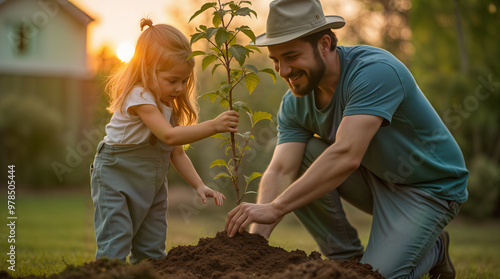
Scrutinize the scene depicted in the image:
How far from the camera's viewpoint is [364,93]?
2557mm

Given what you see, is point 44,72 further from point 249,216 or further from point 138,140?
point 249,216

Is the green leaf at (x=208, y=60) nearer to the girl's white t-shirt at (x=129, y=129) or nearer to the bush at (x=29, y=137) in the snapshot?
the girl's white t-shirt at (x=129, y=129)

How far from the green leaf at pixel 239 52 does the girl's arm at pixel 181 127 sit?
27 centimetres

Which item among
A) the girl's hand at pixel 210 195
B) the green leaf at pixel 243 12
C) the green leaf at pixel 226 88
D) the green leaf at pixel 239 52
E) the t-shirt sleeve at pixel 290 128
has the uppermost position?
the green leaf at pixel 243 12

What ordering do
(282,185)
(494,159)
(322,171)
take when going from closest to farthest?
(322,171)
(282,185)
(494,159)

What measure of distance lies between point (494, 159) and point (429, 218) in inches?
325

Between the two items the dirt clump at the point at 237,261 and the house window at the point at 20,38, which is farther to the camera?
the house window at the point at 20,38

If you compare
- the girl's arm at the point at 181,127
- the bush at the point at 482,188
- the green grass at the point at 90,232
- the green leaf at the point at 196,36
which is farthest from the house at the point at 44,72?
the green leaf at the point at 196,36

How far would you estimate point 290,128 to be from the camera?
3.36 metres

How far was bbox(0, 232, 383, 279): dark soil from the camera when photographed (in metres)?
1.79

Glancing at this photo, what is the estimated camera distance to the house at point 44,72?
Result: 11.4 metres

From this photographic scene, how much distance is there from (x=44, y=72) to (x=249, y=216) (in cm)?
1346

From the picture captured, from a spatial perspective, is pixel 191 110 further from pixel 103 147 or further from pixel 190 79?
pixel 103 147

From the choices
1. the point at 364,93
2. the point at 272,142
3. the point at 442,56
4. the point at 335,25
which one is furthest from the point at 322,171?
the point at 442,56
